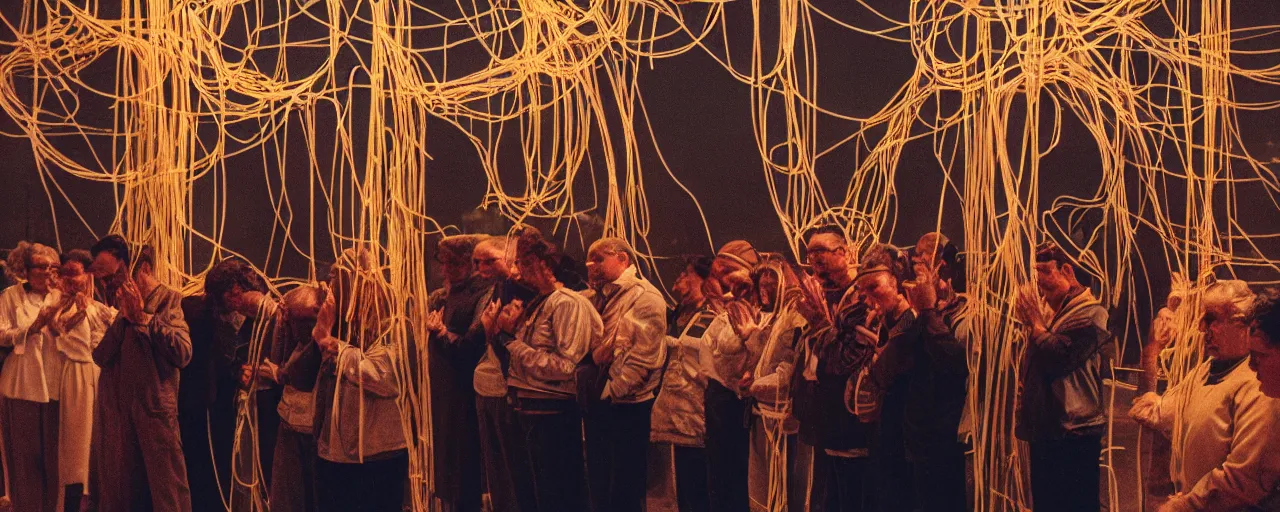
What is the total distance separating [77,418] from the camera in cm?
581

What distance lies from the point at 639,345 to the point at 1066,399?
4.87 feet

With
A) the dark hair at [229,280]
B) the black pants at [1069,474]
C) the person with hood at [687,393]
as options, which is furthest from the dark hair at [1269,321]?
the dark hair at [229,280]

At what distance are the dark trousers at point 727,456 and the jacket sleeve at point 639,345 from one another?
280 mm

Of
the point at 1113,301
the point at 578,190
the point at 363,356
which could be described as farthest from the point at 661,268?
the point at 1113,301

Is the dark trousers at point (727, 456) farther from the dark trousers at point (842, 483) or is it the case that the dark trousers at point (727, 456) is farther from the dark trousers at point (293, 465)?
the dark trousers at point (293, 465)

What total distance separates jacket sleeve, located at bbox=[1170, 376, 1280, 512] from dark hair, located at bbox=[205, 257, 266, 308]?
11.6 feet

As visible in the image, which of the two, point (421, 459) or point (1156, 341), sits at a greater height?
point (1156, 341)

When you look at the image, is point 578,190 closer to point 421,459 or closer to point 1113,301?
point 421,459

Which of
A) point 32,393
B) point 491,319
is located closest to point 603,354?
point 491,319

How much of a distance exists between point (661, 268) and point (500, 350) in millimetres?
708

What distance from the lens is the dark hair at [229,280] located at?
5430 mm

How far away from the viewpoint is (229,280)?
5.45 m

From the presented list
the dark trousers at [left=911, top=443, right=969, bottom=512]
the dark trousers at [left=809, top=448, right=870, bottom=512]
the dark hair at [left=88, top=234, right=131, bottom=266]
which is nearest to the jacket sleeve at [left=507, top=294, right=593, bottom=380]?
the dark trousers at [left=809, top=448, right=870, bottom=512]

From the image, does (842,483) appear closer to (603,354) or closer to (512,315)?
(603,354)
